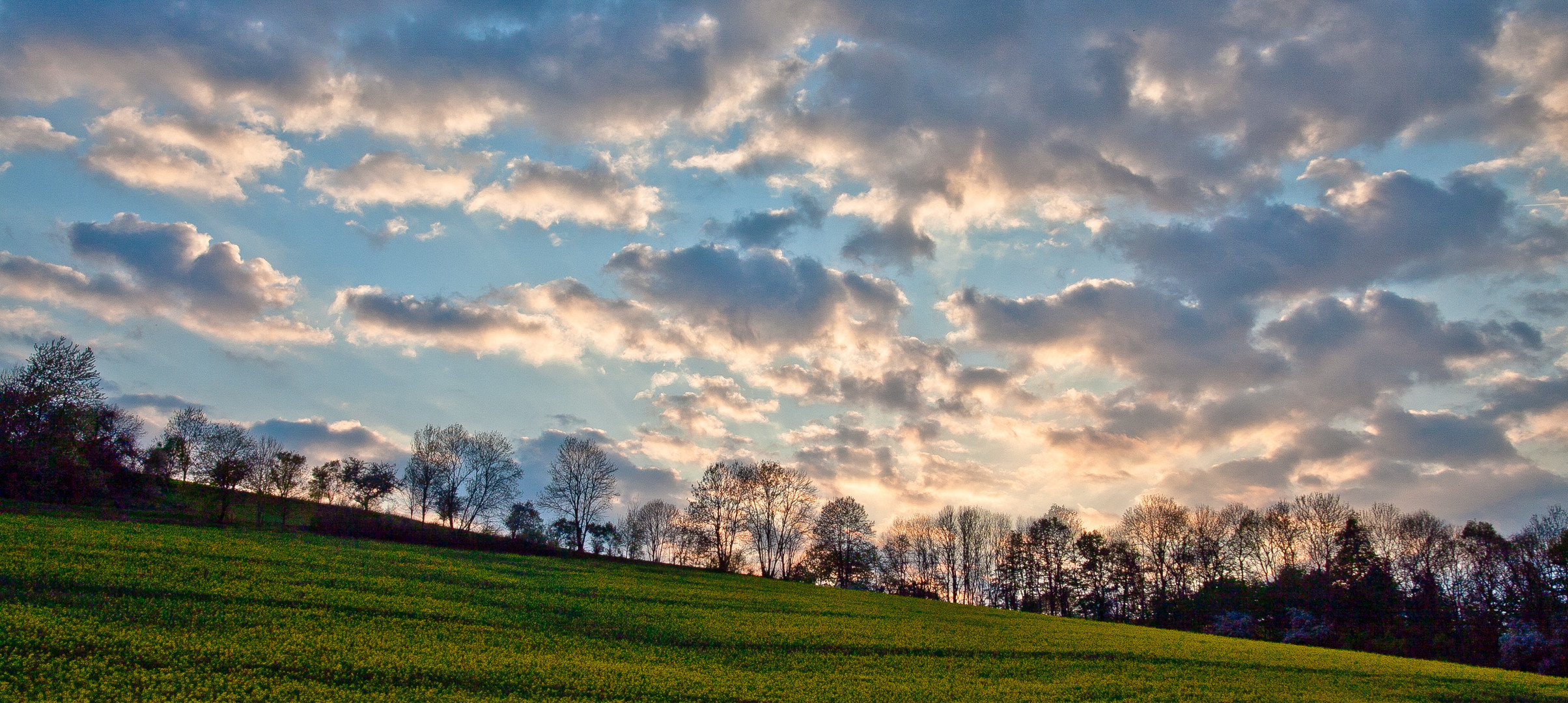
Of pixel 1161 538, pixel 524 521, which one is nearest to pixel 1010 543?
pixel 1161 538

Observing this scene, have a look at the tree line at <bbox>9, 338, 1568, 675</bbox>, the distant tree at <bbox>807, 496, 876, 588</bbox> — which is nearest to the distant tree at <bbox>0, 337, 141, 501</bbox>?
the tree line at <bbox>9, 338, 1568, 675</bbox>

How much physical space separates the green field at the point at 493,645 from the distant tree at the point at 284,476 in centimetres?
4840

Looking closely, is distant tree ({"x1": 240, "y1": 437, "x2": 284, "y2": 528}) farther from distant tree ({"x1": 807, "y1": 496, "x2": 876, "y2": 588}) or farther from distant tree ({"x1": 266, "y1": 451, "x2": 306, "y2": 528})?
distant tree ({"x1": 807, "y1": 496, "x2": 876, "y2": 588})

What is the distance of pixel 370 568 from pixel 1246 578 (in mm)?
110338

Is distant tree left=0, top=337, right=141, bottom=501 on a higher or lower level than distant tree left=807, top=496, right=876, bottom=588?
higher

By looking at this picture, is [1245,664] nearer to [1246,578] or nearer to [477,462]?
[1246,578]

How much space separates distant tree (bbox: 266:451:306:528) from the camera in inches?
3804

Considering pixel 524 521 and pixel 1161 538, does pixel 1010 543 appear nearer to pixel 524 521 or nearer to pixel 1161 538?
pixel 1161 538

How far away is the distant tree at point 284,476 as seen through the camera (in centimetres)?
9662

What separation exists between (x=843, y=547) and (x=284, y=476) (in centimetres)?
8504

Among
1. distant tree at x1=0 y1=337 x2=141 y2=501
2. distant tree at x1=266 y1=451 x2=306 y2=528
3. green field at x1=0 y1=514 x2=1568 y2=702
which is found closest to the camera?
green field at x1=0 y1=514 x2=1568 y2=702

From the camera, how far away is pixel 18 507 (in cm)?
6028

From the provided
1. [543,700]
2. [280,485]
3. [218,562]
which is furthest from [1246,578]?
[280,485]

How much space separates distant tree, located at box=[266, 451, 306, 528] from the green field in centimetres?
4840
